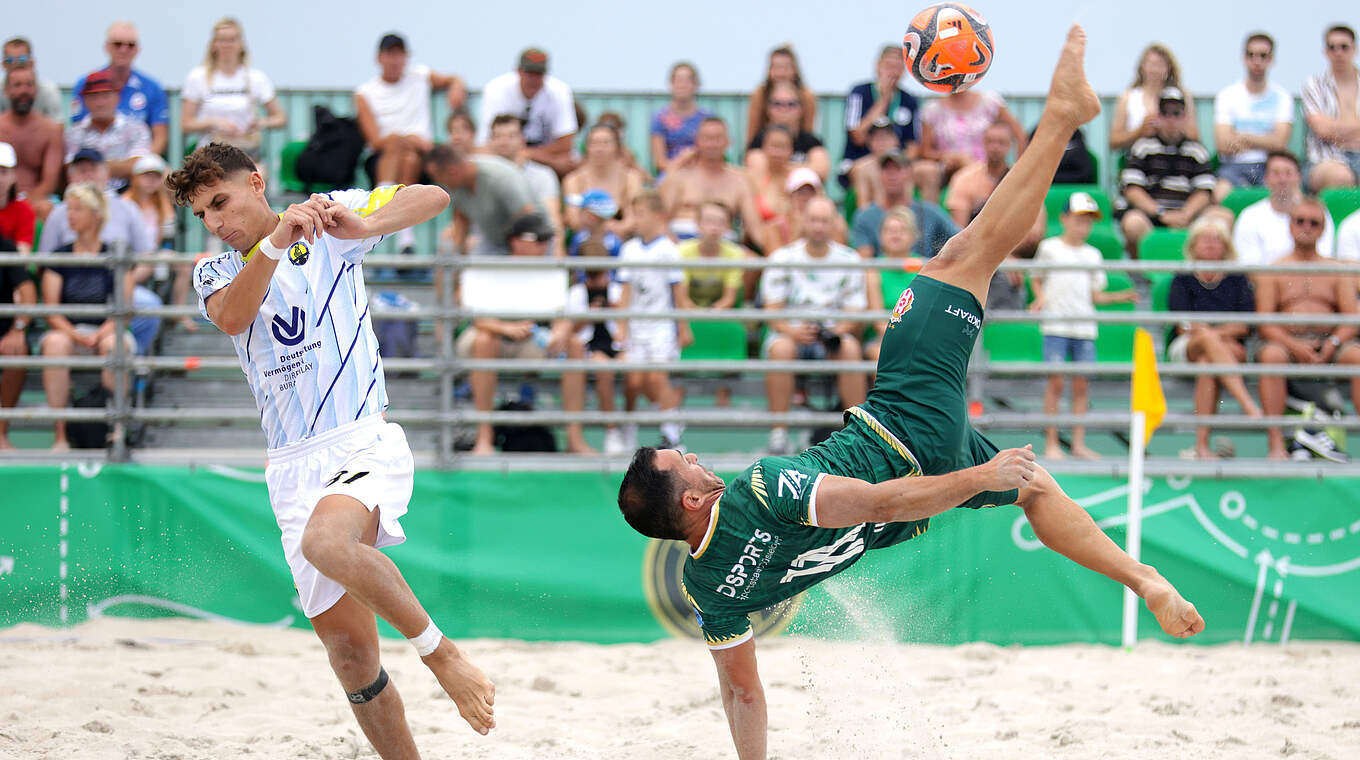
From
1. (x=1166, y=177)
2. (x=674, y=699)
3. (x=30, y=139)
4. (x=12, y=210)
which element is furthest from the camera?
(x=1166, y=177)

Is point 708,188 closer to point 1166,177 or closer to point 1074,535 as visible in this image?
point 1166,177

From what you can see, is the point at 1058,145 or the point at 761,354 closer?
the point at 1058,145

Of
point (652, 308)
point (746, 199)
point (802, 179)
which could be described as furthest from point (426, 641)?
point (746, 199)

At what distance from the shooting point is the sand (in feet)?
16.4

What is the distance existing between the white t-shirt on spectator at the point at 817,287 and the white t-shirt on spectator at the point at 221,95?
3.89 meters

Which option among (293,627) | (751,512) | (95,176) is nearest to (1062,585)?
(751,512)

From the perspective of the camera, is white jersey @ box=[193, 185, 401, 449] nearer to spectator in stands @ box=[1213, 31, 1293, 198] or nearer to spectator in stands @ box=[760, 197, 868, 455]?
spectator in stands @ box=[760, 197, 868, 455]

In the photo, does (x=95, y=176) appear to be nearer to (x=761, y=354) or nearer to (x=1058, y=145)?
(x=761, y=354)

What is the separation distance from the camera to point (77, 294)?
711cm

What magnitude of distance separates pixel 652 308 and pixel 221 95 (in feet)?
11.6

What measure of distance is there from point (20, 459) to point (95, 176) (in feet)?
6.58

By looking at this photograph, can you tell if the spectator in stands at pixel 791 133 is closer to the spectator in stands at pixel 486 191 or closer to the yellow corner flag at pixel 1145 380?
the spectator in stands at pixel 486 191

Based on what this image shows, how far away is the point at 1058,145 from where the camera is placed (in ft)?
13.7

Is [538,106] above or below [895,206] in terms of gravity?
above
